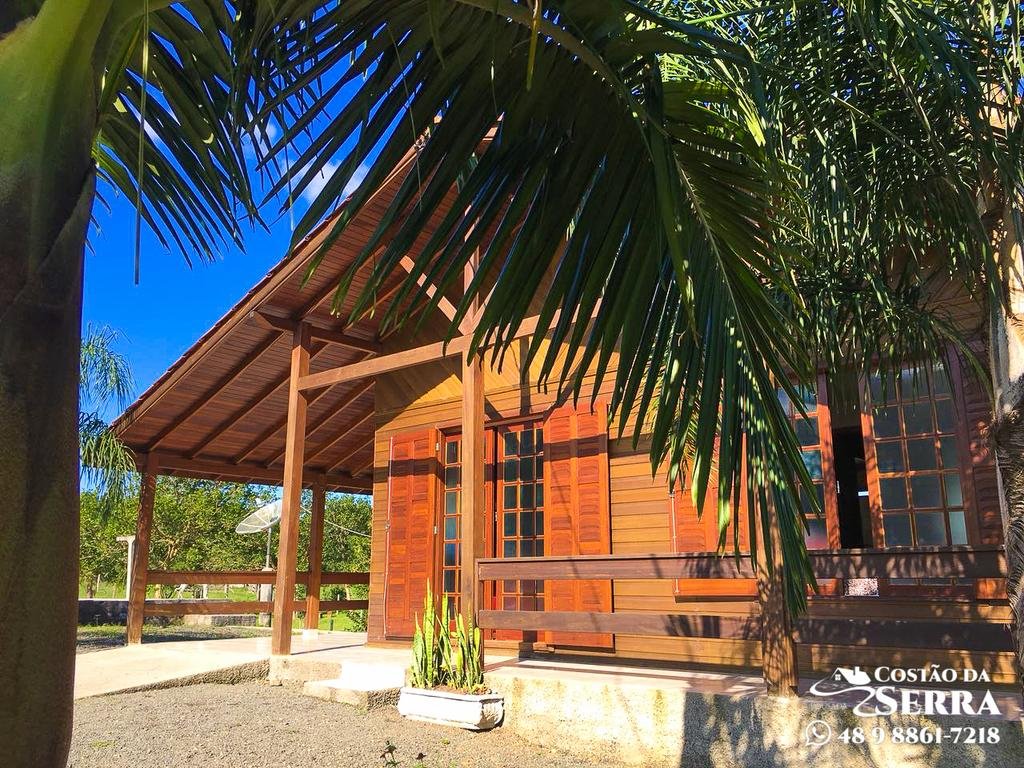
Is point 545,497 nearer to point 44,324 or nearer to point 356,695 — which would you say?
point 356,695

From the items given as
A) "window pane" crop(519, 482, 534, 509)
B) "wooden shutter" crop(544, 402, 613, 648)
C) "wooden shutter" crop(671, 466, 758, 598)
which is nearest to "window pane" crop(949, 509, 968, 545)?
"wooden shutter" crop(671, 466, 758, 598)

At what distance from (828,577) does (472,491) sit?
2.63 meters

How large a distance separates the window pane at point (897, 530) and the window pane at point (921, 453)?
1.16ft

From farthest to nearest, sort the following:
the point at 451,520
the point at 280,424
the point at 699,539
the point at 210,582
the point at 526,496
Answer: the point at 280,424 < the point at 210,582 < the point at 451,520 < the point at 526,496 < the point at 699,539

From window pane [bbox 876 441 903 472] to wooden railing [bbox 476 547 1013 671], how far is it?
1182 mm

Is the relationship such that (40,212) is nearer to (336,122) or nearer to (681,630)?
(336,122)

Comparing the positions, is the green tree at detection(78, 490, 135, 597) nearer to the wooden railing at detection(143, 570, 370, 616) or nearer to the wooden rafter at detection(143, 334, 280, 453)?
the wooden railing at detection(143, 570, 370, 616)

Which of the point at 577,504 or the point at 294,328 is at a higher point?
the point at 294,328

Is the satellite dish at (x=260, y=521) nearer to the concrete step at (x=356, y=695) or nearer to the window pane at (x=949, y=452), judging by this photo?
the concrete step at (x=356, y=695)

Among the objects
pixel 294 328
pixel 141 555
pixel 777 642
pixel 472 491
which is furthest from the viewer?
pixel 141 555

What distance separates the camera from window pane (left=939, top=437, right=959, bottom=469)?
17.5ft

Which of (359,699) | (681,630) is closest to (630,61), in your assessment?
(681,630)

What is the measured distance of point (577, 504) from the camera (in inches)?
281

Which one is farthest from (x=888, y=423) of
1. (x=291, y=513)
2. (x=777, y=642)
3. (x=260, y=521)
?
(x=260, y=521)
